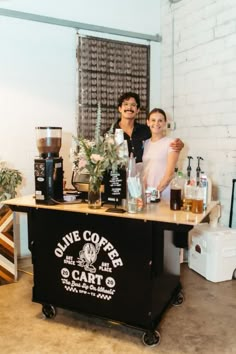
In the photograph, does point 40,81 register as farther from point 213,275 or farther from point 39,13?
point 213,275

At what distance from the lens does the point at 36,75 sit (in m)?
3.49

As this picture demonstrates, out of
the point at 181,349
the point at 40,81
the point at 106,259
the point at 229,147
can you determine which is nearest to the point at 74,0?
the point at 40,81

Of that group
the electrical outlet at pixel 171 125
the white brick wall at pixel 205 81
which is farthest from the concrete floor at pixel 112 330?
the electrical outlet at pixel 171 125

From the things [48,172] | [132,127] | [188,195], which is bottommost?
[188,195]

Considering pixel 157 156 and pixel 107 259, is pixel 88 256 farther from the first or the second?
pixel 157 156

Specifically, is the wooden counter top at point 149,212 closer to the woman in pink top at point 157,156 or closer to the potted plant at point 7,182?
the woman in pink top at point 157,156

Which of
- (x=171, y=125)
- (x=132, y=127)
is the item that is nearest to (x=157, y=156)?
(x=132, y=127)

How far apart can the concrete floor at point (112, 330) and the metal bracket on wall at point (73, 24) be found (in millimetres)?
2551

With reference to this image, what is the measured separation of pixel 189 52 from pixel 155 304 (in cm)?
271

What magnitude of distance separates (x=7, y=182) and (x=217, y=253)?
1.95 m

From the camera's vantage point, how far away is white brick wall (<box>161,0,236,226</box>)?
3301 millimetres

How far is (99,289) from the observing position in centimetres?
223

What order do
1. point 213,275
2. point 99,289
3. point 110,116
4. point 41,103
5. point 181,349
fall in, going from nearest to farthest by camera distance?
point 181,349 → point 99,289 → point 213,275 → point 41,103 → point 110,116

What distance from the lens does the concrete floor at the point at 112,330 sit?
2104 mm
